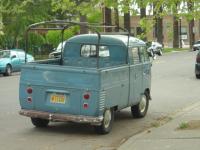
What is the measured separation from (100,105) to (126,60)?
79.8 inches

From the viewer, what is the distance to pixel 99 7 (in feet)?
42.4

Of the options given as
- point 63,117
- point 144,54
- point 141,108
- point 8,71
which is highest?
point 144,54

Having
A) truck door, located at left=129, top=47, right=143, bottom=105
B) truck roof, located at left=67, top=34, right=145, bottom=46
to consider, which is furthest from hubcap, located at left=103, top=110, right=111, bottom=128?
truck roof, located at left=67, top=34, right=145, bottom=46

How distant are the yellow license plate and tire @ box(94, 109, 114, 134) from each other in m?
0.83

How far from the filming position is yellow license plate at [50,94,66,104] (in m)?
11.6

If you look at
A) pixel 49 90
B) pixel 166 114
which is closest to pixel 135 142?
pixel 49 90

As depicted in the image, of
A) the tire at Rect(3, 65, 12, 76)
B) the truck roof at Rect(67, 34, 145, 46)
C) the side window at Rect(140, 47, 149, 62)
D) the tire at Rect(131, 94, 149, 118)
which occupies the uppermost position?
the truck roof at Rect(67, 34, 145, 46)

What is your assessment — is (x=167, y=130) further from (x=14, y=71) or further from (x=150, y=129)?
(x=14, y=71)

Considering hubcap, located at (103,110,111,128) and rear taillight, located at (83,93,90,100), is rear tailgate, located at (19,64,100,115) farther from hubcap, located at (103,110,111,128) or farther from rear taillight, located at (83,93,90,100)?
hubcap, located at (103,110,111,128)

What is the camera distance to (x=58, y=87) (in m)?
11.7

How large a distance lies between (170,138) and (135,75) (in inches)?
107

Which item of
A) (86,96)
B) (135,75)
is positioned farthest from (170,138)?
(135,75)

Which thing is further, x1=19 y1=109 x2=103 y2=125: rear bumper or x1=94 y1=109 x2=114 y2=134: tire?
x1=94 y1=109 x2=114 y2=134: tire

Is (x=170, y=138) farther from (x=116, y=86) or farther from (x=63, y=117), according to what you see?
(x=63, y=117)
